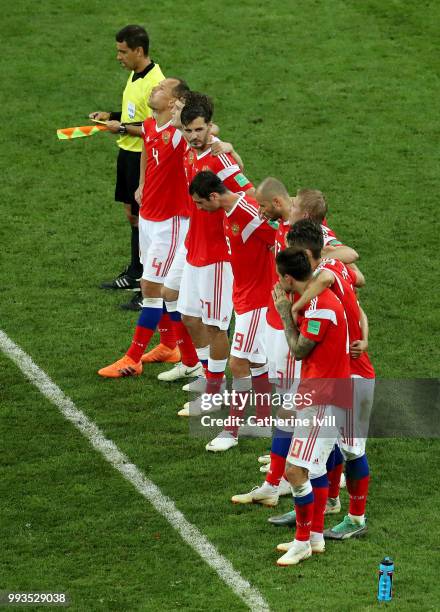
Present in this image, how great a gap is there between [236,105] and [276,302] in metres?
8.79

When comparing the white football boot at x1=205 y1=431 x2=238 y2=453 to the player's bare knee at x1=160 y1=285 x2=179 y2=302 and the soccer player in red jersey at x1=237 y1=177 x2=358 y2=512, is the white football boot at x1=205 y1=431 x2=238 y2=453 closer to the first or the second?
the soccer player in red jersey at x1=237 y1=177 x2=358 y2=512

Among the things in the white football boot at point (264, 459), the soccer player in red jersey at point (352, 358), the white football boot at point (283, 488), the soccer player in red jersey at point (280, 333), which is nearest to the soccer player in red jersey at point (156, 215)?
the white football boot at point (264, 459)

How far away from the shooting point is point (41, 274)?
41.4 ft

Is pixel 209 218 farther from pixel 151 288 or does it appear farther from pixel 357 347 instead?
pixel 357 347

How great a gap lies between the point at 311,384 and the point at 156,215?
342 cm

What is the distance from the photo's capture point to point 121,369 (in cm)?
1073

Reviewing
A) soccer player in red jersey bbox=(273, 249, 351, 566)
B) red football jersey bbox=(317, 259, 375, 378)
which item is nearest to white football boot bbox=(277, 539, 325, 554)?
soccer player in red jersey bbox=(273, 249, 351, 566)

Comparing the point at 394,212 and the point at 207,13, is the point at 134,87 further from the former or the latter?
the point at 207,13

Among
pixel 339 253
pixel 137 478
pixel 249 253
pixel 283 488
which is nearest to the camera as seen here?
pixel 339 253

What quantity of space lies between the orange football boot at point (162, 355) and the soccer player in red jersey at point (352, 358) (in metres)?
3.22

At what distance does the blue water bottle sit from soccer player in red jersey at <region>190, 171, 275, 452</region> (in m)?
2.51

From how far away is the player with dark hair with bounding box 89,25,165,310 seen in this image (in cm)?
1129

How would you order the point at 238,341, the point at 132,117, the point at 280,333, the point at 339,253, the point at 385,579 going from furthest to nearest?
the point at 132,117
the point at 238,341
the point at 280,333
the point at 339,253
the point at 385,579

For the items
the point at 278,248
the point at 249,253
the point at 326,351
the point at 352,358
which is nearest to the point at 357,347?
the point at 352,358
